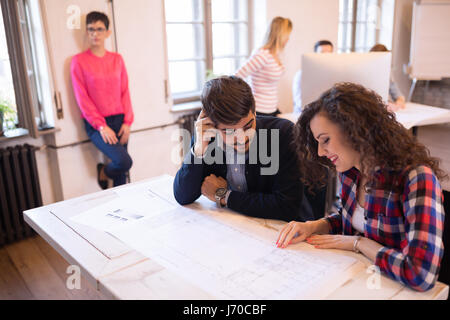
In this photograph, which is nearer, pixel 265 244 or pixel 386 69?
pixel 265 244

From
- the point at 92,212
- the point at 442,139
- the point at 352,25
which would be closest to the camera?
the point at 92,212

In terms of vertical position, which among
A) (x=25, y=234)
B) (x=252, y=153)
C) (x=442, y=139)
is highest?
(x=252, y=153)

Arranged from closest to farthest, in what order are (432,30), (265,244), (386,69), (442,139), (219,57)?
(265,244), (386,69), (442,139), (219,57), (432,30)

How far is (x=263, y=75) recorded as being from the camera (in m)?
3.38

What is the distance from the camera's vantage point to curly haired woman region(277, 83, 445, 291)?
0.96 meters

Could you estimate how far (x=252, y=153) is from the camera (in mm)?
1563

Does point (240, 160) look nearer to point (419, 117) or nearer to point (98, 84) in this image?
point (98, 84)

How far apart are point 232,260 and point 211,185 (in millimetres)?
494

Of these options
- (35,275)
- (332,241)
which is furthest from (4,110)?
(332,241)

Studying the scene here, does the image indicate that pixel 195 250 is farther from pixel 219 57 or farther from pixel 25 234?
pixel 219 57

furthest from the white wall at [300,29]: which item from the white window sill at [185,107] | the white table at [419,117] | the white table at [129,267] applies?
the white table at [129,267]

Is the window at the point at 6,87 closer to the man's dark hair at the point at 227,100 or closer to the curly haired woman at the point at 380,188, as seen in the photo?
the man's dark hair at the point at 227,100

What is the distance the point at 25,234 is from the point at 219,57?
236 centimetres

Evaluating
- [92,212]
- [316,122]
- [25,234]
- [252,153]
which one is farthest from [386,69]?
[25,234]
